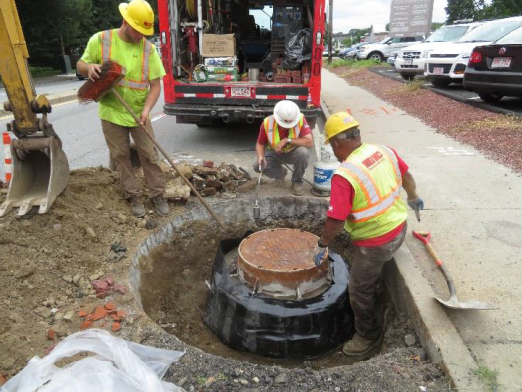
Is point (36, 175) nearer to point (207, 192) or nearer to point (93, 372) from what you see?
point (207, 192)

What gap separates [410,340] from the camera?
2684 millimetres

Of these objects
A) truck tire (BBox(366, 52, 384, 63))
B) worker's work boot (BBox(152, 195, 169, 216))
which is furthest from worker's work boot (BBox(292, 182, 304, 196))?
truck tire (BBox(366, 52, 384, 63))

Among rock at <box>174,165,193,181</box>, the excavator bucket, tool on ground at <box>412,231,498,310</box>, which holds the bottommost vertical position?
tool on ground at <box>412,231,498,310</box>

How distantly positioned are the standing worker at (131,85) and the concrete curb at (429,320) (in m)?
2.38

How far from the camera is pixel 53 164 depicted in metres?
3.63

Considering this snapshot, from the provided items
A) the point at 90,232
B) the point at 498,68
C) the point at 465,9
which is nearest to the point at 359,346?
the point at 90,232

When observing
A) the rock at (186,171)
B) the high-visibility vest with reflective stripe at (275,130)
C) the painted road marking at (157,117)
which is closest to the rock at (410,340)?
the high-visibility vest with reflective stripe at (275,130)

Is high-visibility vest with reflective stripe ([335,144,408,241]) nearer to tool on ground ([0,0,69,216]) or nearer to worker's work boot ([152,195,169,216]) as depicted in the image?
worker's work boot ([152,195,169,216])

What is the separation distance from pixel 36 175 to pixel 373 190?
10.5 feet

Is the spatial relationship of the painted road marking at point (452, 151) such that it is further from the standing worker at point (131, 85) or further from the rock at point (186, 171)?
the standing worker at point (131, 85)

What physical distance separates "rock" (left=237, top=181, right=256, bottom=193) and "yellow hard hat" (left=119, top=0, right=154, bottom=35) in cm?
206

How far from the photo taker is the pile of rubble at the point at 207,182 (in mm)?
4469

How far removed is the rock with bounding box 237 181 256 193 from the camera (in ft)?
16.1

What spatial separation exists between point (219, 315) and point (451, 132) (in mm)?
5826
